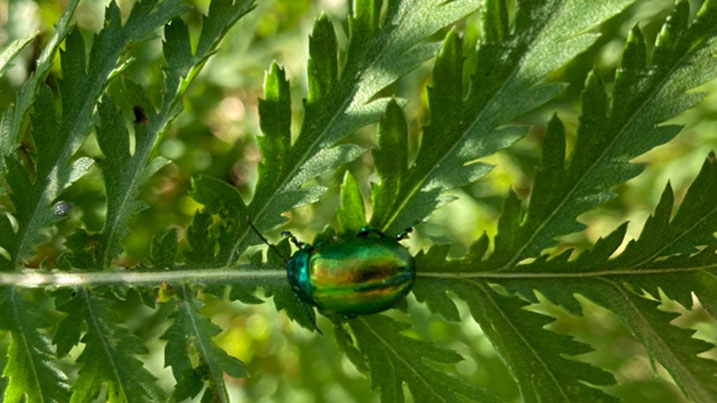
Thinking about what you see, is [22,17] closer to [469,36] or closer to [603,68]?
[469,36]

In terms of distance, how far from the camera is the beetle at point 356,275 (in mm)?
1591

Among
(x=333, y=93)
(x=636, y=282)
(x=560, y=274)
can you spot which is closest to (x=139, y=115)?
(x=333, y=93)

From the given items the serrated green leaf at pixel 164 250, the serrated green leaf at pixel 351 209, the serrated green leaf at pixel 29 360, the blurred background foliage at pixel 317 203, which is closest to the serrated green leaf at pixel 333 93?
the serrated green leaf at pixel 351 209

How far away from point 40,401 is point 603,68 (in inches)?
86.9

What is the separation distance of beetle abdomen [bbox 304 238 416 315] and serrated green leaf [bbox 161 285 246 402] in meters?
0.26

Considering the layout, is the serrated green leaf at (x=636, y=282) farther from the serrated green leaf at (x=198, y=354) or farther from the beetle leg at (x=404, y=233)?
the serrated green leaf at (x=198, y=354)

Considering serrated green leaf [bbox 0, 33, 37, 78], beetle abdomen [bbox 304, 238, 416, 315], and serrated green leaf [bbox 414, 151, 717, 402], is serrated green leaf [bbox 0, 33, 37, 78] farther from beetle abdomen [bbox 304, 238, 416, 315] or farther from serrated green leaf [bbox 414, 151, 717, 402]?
serrated green leaf [bbox 414, 151, 717, 402]

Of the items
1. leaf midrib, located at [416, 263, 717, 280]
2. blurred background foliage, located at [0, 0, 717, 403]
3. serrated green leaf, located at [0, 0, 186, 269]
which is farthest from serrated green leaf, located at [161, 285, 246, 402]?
blurred background foliage, located at [0, 0, 717, 403]

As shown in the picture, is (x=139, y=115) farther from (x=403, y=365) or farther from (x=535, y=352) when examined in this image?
(x=535, y=352)

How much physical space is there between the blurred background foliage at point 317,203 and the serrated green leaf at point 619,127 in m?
1.02

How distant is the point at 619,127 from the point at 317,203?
1651mm

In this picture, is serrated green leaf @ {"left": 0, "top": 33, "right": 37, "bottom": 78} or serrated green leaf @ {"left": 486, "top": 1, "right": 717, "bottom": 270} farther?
serrated green leaf @ {"left": 0, "top": 33, "right": 37, "bottom": 78}

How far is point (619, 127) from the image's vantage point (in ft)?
4.72

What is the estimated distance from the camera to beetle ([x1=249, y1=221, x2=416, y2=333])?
5.22 ft
